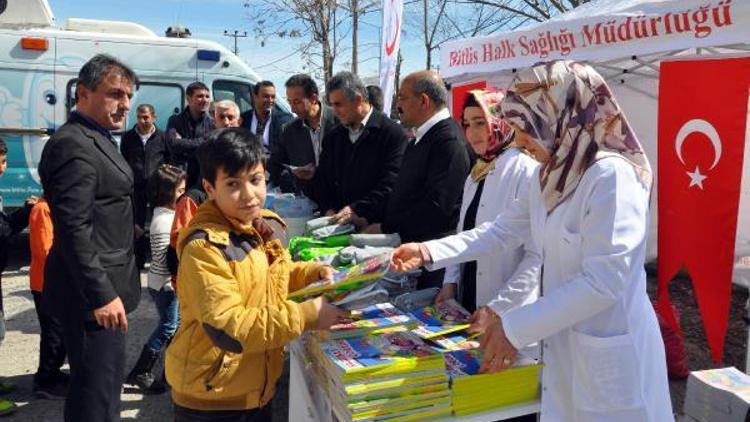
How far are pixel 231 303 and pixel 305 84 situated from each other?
3342mm

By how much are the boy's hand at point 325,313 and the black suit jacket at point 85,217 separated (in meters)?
1.10

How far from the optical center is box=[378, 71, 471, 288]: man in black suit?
9.92ft

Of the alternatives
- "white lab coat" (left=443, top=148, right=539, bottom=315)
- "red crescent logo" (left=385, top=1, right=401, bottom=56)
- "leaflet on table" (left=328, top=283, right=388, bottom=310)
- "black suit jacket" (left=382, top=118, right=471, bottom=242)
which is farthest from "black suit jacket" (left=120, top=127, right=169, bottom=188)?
"leaflet on table" (left=328, top=283, right=388, bottom=310)

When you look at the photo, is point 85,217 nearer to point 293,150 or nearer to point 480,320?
point 480,320

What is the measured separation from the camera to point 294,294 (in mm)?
1873

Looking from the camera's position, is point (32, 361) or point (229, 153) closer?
point (229, 153)

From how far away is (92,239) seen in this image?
97.7 inches

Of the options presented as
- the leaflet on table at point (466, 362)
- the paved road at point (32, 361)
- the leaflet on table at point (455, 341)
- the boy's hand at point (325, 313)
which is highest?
the boy's hand at point (325, 313)

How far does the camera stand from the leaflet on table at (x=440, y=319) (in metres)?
2.10

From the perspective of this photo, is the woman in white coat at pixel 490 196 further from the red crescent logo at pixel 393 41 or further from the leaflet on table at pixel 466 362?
the red crescent logo at pixel 393 41

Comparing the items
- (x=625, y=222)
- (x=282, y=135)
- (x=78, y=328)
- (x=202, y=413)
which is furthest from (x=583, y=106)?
(x=282, y=135)

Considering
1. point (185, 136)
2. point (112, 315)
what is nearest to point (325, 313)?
point (112, 315)

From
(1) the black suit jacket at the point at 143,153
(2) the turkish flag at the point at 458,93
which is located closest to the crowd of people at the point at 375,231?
(1) the black suit jacket at the point at 143,153

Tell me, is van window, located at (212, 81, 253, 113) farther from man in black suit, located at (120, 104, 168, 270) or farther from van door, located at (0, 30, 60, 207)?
van door, located at (0, 30, 60, 207)
